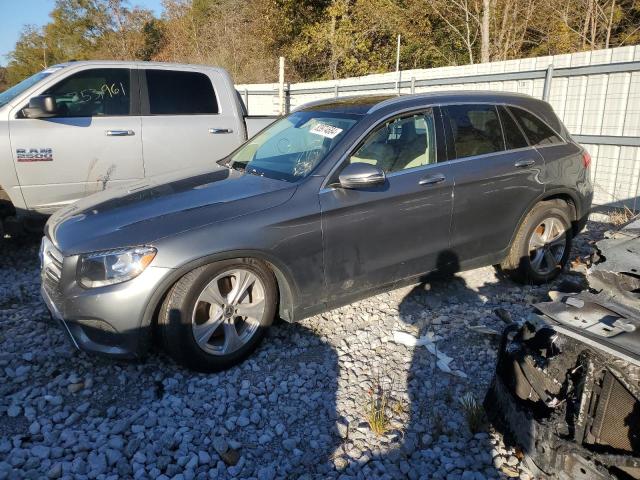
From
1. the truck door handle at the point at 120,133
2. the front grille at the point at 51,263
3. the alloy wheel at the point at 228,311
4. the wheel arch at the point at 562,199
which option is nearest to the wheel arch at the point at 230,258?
the alloy wheel at the point at 228,311

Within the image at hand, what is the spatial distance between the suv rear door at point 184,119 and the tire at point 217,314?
2754 mm

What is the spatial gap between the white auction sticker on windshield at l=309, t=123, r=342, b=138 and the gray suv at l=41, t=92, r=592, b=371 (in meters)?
0.02

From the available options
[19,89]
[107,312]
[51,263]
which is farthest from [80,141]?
[107,312]

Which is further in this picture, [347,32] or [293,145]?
[347,32]

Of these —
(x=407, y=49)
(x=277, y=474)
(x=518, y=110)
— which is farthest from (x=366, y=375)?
(x=407, y=49)

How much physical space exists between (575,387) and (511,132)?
8.84ft

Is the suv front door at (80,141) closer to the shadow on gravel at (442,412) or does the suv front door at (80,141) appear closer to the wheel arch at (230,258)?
the wheel arch at (230,258)

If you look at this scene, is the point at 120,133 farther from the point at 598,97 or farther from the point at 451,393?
the point at 598,97

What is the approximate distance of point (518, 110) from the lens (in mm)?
4422

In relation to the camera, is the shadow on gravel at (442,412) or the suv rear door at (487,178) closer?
the shadow on gravel at (442,412)

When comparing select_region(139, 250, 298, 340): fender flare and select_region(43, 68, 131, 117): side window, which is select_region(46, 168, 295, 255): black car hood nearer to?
select_region(139, 250, 298, 340): fender flare

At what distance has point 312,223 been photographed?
10.7 feet

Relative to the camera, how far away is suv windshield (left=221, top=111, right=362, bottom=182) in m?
3.57

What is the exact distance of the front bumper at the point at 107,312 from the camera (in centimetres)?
282
